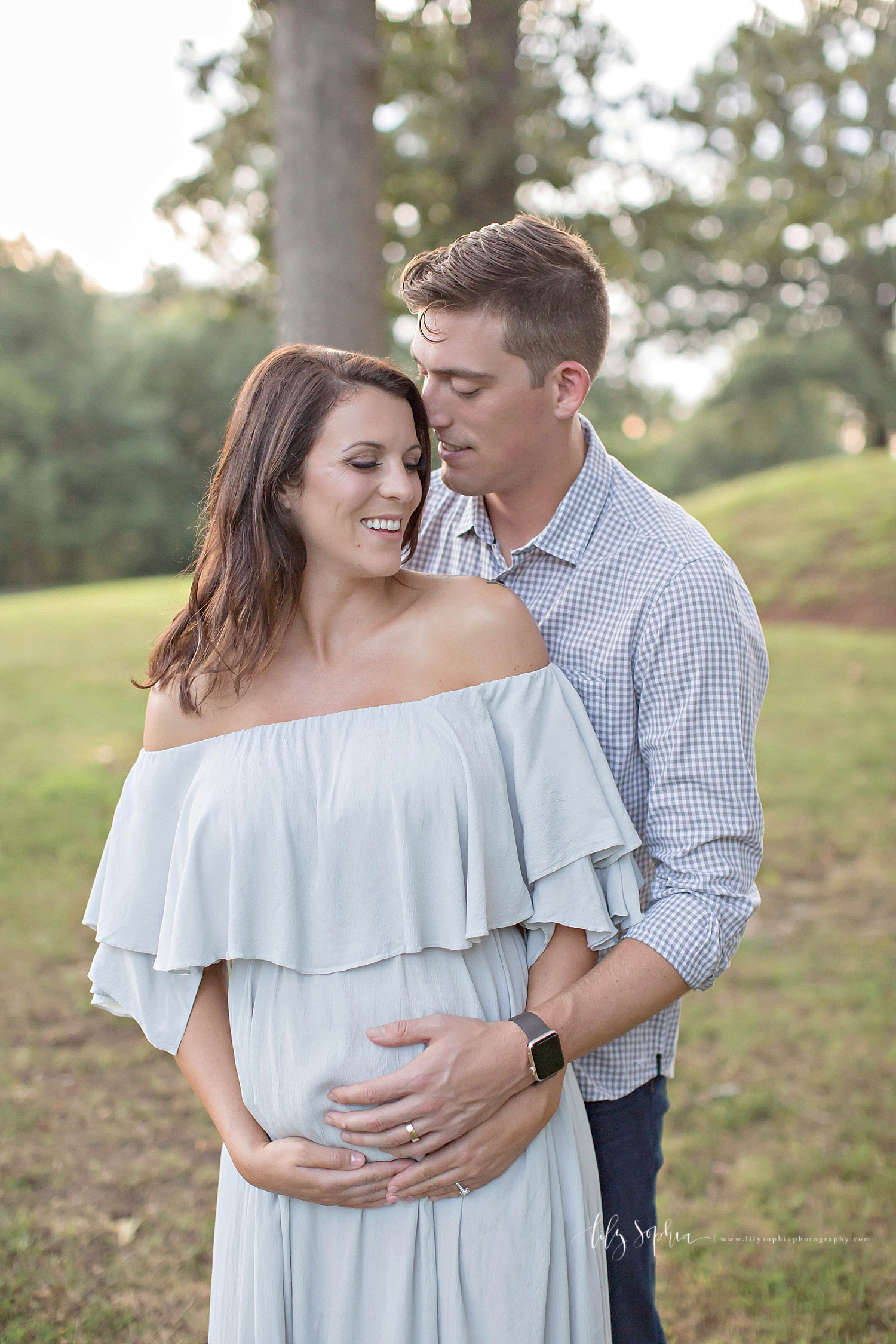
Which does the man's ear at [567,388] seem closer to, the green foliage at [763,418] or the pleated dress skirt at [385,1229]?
the pleated dress skirt at [385,1229]

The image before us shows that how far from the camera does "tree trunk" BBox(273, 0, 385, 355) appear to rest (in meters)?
3.98

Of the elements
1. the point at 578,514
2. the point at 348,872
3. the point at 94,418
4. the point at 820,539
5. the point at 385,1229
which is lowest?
the point at 94,418

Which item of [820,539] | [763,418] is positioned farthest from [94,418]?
[820,539]

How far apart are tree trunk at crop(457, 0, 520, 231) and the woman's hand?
5.88 metres

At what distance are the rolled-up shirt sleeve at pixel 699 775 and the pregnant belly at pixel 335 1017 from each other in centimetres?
31

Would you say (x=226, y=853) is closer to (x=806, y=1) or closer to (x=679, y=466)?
(x=806, y=1)

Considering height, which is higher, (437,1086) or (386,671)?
(386,671)

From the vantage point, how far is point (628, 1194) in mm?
2242

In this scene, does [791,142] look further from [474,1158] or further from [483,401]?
[474,1158]

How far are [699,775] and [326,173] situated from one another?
9.87 ft

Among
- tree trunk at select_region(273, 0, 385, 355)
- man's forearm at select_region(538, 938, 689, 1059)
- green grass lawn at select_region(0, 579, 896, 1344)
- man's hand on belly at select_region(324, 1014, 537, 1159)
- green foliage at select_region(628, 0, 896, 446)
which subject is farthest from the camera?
green foliage at select_region(628, 0, 896, 446)

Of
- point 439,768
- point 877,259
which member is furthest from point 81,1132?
point 877,259

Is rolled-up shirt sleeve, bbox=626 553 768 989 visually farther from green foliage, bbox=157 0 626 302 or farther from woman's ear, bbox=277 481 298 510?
green foliage, bbox=157 0 626 302

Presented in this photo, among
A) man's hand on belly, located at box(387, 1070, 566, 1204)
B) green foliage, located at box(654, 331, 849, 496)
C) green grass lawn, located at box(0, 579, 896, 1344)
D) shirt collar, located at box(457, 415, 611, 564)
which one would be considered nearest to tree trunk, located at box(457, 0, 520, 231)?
green grass lawn, located at box(0, 579, 896, 1344)
